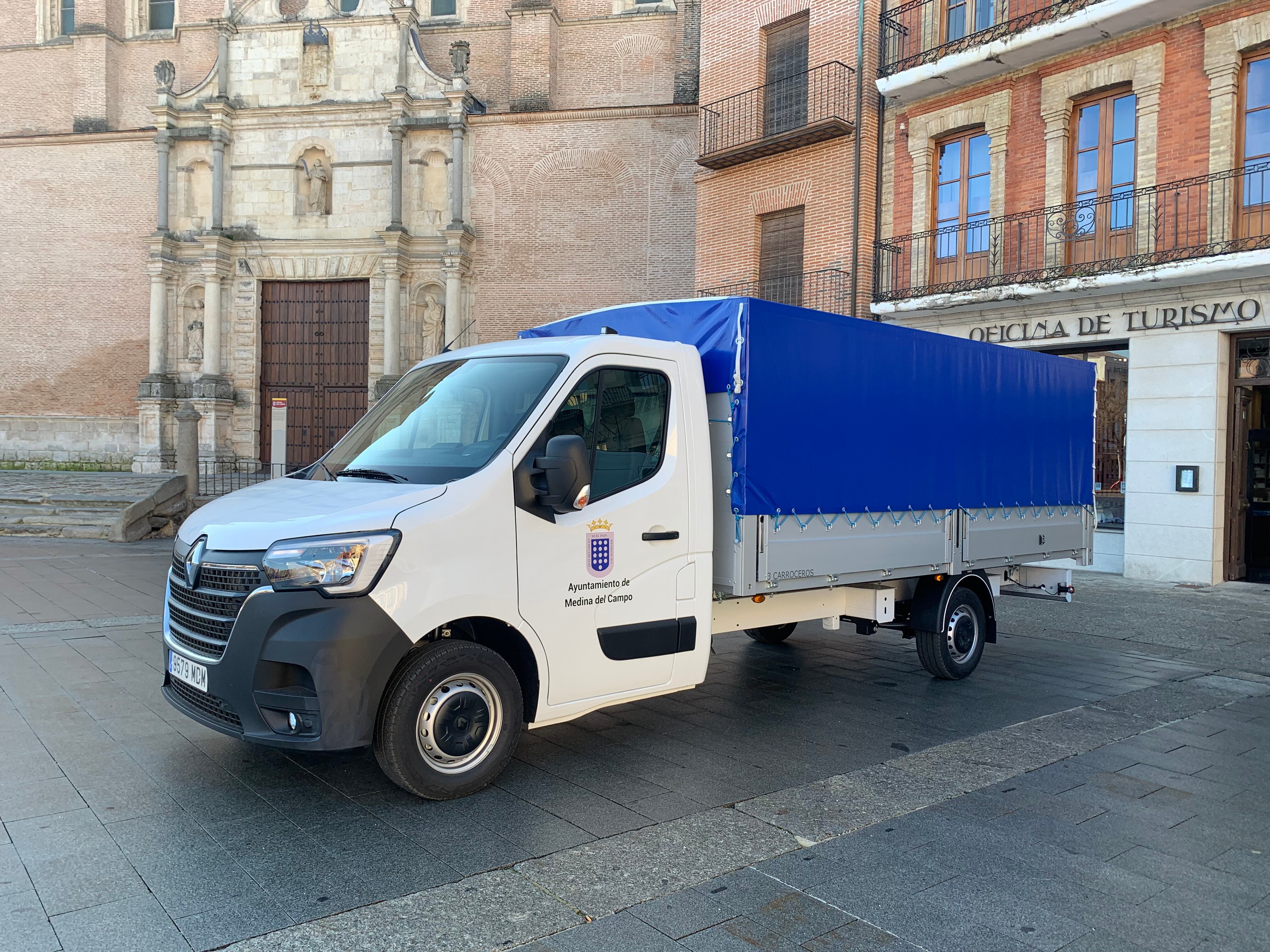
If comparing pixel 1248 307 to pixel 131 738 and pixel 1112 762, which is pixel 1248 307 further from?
pixel 131 738

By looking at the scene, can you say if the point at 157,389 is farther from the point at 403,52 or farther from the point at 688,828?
the point at 688,828

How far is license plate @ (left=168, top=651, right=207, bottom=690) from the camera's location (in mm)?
4496

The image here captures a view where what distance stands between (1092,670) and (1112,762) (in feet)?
9.28

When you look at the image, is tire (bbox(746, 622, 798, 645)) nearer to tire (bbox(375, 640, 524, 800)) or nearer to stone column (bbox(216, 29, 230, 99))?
tire (bbox(375, 640, 524, 800))

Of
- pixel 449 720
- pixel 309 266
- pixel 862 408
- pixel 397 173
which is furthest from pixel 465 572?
pixel 309 266

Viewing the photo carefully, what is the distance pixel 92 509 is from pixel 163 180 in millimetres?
13460

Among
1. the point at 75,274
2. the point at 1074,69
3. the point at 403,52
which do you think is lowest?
the point at 75,274

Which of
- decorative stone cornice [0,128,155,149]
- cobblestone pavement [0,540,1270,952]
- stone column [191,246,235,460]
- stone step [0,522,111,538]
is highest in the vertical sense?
decorative stone cornice [0,128,155,149]

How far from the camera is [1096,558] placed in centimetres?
1569

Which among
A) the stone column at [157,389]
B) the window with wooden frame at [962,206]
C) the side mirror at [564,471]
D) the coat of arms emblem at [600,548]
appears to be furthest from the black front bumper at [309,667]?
the stone column at [157,389]

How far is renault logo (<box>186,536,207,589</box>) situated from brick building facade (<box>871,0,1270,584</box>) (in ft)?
44.2

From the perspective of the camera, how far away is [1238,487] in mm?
14398

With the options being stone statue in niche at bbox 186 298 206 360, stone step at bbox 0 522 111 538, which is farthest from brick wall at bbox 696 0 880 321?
stone statue in niche at bbox 186 298 206 360

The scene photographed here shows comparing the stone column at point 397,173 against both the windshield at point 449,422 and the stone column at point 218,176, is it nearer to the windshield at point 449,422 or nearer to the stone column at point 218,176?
the stone column at point 218,176
